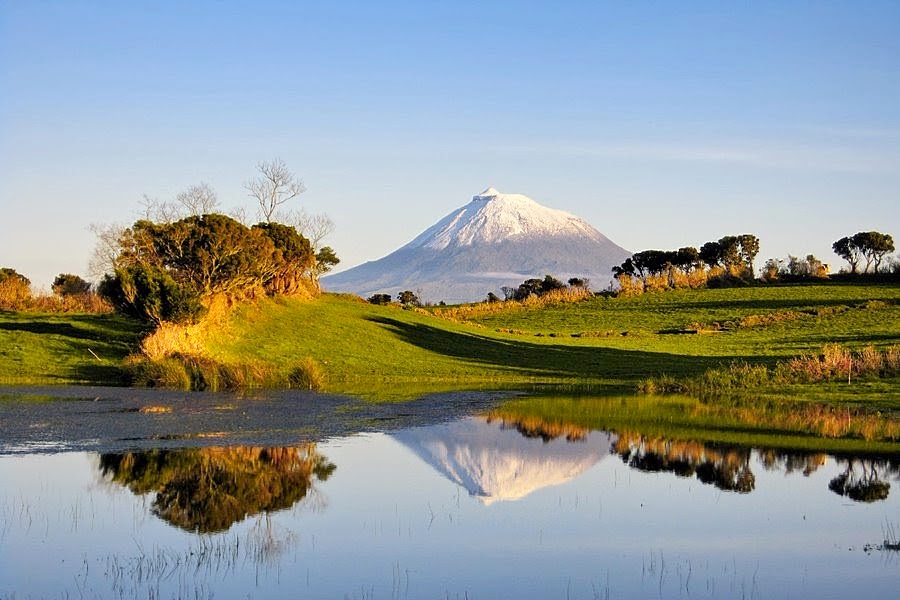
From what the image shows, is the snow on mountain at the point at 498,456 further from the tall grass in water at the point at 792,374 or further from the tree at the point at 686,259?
the tree at the point at 686,259

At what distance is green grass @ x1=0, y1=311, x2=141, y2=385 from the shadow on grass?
15.0 m

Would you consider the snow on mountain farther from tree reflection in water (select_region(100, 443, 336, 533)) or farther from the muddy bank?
tree reflection in water (select_region(100, 443, 336, 533))

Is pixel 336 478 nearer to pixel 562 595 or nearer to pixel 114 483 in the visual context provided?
pixel 114 483

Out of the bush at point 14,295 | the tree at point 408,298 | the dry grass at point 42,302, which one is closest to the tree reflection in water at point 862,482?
the dry grass at point 42,302

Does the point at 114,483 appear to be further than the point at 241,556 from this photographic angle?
Yes

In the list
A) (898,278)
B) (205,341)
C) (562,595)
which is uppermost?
(898,278)

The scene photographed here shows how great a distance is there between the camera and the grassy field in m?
42.4

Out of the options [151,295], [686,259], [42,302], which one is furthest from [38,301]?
[686,259]

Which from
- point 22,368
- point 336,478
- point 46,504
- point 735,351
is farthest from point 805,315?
point 46,504

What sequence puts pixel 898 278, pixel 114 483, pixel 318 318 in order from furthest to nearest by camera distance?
pixel 898 278
pixel 318 318
pixel 114 483

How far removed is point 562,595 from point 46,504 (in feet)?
31.3

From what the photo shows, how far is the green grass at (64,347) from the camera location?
39.9 m

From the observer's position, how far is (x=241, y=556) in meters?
14.5

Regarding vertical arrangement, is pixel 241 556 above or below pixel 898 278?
below
